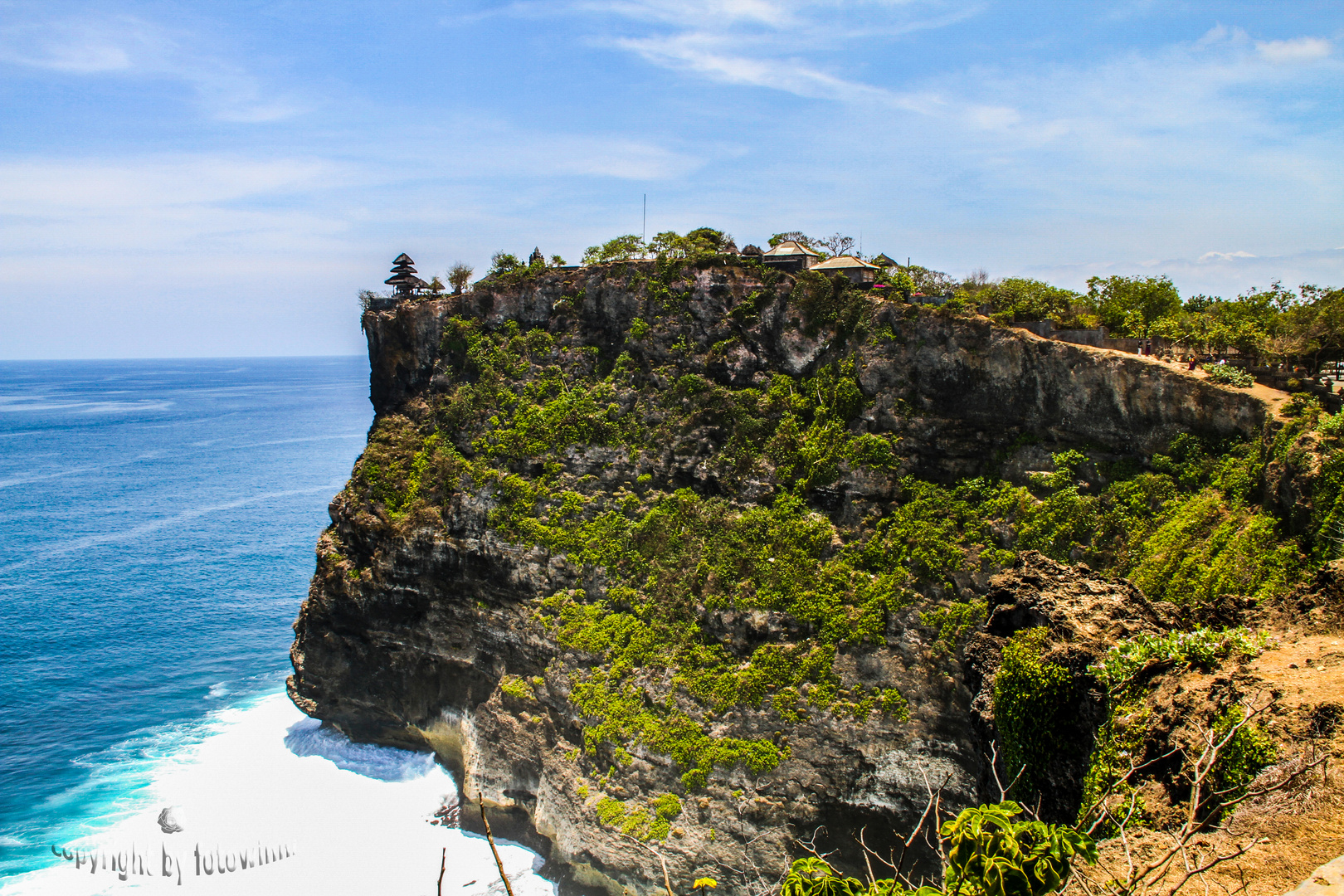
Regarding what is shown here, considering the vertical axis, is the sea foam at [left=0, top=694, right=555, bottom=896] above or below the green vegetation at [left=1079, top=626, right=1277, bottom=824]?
below

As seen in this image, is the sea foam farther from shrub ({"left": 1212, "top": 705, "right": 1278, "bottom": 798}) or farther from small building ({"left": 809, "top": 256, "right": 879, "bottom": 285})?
small building ({"left": 809, "top": 256, "right": 879, "bottom": 285})

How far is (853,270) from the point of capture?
44844mm

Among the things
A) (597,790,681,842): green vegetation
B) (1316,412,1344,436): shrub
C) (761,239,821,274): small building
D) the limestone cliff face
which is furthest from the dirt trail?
(597,790,681,842): green vegetation

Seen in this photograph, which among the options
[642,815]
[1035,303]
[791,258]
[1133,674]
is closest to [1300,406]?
[1035,303]

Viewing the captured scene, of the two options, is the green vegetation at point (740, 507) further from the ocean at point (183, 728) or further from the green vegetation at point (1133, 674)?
the ocean at point (183, 728)

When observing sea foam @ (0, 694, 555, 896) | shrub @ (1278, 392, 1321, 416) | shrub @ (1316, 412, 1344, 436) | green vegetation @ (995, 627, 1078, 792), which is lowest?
sea foam @ (0, 694, 555, 896)

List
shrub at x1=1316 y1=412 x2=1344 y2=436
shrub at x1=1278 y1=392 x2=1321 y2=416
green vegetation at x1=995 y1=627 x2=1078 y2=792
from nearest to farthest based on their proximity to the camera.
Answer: green vegetation at x1=995 y1=627 x2=1078 y2=792 < shrub at x1=1316 y1=412 x2=1344 y2=436 < shrub at x1=1278 y1=392 x2=1321 y2=416

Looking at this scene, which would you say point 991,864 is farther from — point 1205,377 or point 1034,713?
point 1205,377

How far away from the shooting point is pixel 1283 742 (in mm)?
14992

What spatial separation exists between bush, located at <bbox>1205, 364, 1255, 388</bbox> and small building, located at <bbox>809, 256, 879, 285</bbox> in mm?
17714

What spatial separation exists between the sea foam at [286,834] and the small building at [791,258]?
36.5 meters

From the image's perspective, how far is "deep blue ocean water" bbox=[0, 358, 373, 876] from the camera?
41.6 m

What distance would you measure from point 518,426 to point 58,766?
103ft

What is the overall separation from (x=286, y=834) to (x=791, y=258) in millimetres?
42874
